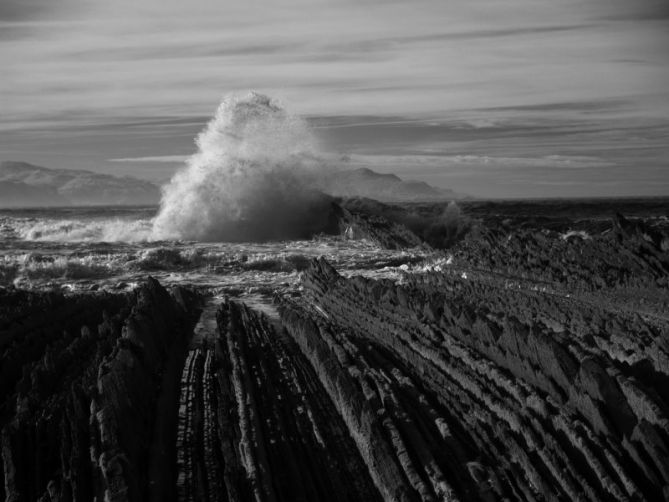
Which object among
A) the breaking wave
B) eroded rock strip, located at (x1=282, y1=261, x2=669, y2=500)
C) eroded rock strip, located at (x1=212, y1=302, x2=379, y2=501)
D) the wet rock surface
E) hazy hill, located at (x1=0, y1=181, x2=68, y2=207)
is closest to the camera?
eroded rock strip, located at (x1=282, y1=261, x2=669, y2=500)

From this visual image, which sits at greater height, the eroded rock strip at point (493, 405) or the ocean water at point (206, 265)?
the eroded rock strip at point (493, 405)

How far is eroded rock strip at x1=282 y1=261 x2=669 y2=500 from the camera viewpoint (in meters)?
6.35

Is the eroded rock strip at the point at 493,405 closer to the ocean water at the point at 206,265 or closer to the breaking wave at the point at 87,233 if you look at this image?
the ocean water at the point at 206,265

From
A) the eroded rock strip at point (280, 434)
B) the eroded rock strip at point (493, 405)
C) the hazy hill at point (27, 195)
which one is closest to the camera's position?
the eroded rock strip at point (493, 405)

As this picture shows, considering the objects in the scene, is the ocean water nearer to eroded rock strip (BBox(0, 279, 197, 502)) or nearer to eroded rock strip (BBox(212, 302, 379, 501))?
eroded rock strip (BBox(0, 279, 197, 502))

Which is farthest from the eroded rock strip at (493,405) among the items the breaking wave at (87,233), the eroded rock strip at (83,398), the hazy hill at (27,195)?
the hazy hill at (27,195)

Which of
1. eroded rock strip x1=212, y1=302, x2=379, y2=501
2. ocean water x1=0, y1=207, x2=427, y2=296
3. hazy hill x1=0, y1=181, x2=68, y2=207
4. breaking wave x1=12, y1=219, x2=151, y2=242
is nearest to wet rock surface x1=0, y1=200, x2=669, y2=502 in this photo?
eroded rock strip x1=212, y1=302, x2=379, y2=501

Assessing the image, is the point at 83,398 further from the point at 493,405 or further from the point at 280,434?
the point at 493,405

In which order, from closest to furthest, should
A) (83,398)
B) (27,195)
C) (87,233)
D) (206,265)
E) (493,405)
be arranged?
(83,398), (493,405), (206,265), (87,233), (27,195)

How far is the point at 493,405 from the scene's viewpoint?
8.02 m

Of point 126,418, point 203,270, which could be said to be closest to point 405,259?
point 203,270

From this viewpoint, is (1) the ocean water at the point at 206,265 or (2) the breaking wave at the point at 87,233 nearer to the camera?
(1) the ocean water at the point at 206,265

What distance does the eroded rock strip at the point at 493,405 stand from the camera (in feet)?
20.8

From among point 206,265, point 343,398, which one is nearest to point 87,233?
point 206,265
